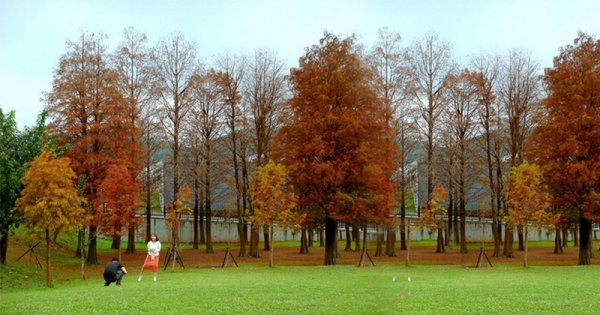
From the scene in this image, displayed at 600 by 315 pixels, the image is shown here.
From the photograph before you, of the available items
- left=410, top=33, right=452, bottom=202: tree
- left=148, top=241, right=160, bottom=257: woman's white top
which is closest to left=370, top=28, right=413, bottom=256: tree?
left=410, top=33, right=452, bottom=202: tree

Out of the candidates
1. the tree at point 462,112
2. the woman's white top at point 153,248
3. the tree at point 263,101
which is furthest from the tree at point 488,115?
the woman's white top at point 153,248

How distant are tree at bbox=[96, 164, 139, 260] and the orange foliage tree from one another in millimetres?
9262

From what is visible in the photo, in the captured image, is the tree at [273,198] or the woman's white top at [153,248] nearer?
the woman's white top at [153,248]

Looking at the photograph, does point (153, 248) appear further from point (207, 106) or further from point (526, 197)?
point (207, 106)

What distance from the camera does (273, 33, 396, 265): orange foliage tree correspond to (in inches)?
1375

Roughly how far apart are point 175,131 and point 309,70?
12127 millimetres

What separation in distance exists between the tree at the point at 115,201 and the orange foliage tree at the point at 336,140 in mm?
9262

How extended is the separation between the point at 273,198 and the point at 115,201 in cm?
873

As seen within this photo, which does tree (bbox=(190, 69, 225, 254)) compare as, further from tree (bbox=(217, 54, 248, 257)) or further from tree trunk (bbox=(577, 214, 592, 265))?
tree trunk (bbox=(577, 214, 592, 265))

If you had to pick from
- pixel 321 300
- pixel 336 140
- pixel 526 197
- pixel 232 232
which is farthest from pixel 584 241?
pixel 232 232

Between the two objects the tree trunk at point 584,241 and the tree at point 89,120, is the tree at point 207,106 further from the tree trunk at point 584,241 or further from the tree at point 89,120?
the tree trunk at point 584,241

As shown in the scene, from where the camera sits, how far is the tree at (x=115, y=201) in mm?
32375

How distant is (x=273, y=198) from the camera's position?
111 feet

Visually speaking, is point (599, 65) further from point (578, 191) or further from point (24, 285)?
point (24, 285)
